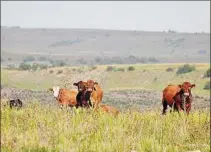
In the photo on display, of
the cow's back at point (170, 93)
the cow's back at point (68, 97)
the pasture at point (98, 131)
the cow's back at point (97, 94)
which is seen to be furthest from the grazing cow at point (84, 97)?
the pasture at point (98, 131)

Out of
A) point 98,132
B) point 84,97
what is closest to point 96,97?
point 84,97

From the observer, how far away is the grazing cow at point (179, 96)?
54.0 feet

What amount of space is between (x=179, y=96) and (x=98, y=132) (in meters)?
7.16

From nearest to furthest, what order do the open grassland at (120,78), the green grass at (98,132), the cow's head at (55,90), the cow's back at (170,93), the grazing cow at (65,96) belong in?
1. the green grass at (98,132)
2. the cow's back at (170,93)
3. the grazing cow at (65,96)
4. the cow's head at (55,90)
5. the open grassland at (120,78)

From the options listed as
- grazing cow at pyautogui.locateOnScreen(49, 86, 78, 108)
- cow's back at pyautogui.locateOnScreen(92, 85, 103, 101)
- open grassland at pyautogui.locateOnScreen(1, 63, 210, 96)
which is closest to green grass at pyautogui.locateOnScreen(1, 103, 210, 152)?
cow's back at pyautogui.locateOnScreen(92, 85, 103, 101)

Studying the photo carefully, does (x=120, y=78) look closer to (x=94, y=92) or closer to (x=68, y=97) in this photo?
(x=68, y=97)

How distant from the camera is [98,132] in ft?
34.2

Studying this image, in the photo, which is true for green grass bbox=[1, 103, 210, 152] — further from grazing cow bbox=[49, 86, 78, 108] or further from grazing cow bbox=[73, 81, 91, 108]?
grazing cow bbox=[49, 86, 78, 108]

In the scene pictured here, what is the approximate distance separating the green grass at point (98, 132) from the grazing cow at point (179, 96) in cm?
400

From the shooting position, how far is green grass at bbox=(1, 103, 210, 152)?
31.8 ft

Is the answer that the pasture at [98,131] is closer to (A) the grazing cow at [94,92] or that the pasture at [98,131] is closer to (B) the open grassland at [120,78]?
(A) the grazing cow at [94,92]

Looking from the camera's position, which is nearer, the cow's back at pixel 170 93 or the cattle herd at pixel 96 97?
the cattle herd at pixel 96 97

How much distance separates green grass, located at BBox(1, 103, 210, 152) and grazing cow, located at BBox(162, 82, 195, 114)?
3997 millimetres

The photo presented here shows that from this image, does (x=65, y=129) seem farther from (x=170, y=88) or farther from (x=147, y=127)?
(x=170, y=88)
